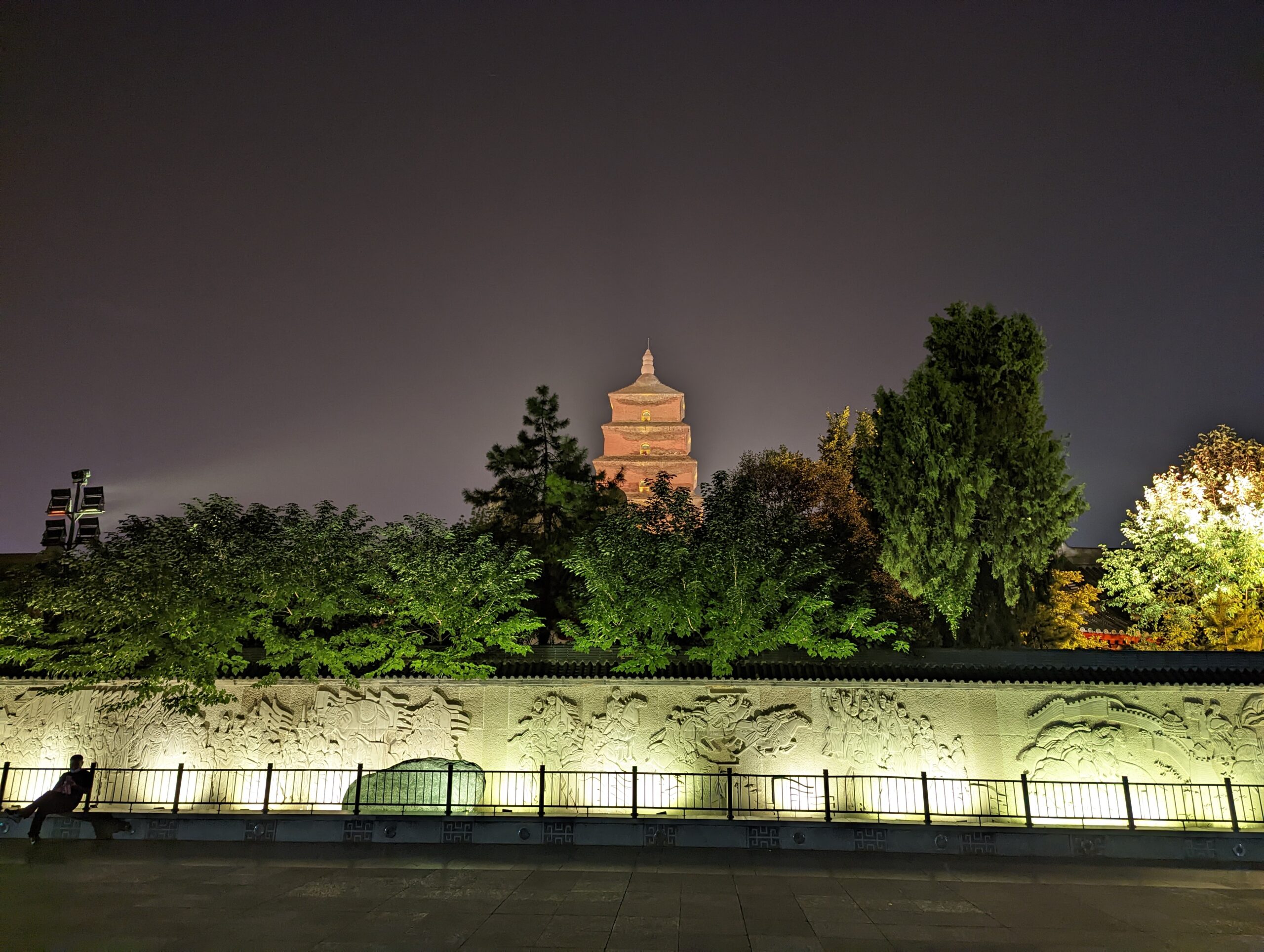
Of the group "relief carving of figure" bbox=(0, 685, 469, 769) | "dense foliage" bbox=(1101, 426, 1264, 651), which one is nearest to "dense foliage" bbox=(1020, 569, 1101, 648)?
"dense foliage" bbox=(1101, 426, 1264, 651)

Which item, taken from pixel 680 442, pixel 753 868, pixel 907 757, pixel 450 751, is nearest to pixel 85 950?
pixel 753 868

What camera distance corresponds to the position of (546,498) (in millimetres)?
22359

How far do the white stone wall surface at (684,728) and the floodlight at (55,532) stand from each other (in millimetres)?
7232

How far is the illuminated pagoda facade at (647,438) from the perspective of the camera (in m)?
43.8

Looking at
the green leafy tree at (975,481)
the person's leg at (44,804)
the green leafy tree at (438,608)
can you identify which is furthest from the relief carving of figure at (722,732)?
the person's leg at (44,804)

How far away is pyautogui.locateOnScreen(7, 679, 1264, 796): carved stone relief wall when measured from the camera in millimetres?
13039

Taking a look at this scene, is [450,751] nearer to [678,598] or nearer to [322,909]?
[678,598]

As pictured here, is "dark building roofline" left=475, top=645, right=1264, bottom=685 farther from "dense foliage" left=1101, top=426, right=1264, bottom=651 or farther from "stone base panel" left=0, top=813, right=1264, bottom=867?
"dense foliage" left=1101, top=426, right=1264, bottom=651

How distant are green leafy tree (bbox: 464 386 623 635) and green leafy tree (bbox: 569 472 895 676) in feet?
14.1

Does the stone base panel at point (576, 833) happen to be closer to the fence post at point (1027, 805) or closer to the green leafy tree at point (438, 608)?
the fence post at point (1027, 805)

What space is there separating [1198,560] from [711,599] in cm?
1446

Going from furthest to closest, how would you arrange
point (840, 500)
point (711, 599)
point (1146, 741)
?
point (840, 500) < point (711, 599) < point (1146, 741)

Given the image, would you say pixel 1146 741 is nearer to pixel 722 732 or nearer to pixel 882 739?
pixel 882 739

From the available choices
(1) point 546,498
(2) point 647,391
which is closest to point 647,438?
(2) point 647,391
